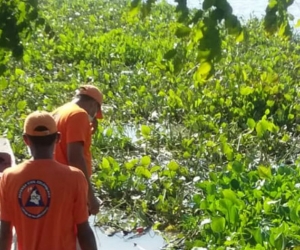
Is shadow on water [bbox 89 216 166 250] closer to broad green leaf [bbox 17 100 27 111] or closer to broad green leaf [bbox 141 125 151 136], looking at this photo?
broad green leaf [bbox 141 125 151 136]

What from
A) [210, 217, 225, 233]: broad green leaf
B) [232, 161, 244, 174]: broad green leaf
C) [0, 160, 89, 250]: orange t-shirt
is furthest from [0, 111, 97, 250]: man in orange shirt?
[232, 161, 244, 174]: broad green leaf

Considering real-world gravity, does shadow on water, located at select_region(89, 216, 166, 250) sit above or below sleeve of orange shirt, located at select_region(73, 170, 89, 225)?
below

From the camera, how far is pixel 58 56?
40.4 ft

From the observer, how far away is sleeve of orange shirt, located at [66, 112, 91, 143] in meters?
4.02

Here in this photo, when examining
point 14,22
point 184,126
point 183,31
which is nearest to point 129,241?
point 14,22

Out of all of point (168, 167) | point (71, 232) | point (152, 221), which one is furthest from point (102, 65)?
point (71, 232)

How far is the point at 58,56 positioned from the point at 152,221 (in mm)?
6355

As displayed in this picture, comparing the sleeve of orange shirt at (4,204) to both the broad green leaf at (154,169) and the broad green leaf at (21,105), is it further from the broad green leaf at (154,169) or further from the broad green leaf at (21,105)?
the broad green leaf at (21,105)

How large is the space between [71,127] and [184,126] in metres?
4.84

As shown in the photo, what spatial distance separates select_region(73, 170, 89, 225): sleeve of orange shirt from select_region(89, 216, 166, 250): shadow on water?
2660 mm

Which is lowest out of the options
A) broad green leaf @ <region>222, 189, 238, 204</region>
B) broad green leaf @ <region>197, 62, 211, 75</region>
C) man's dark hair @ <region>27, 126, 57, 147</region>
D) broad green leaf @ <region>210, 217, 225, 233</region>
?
broad green leaf @ <region>210, 217, 225, 233</region>

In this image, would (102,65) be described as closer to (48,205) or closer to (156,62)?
(156,62)

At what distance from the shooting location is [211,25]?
196cm

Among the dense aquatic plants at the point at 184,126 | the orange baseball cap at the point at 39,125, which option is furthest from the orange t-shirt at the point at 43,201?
the dense aquatic plants at the point at 184,126
